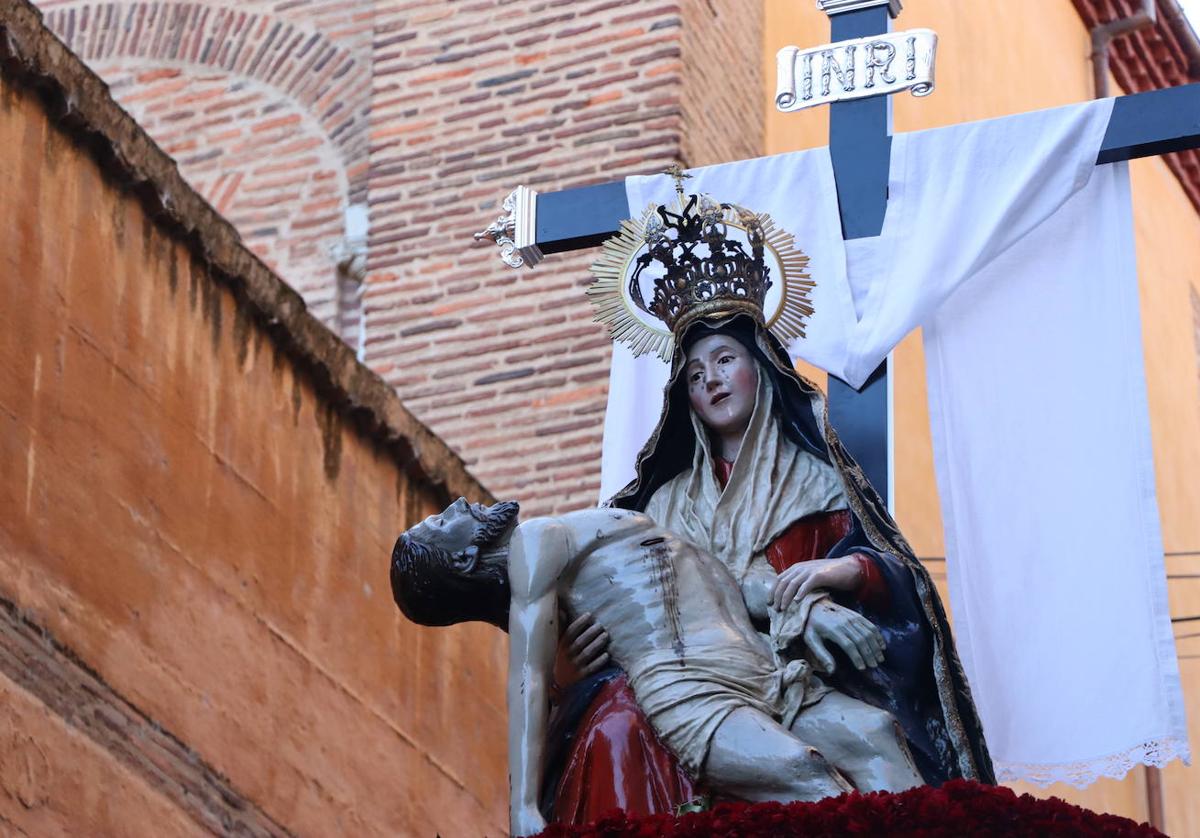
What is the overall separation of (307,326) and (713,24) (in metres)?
2.77

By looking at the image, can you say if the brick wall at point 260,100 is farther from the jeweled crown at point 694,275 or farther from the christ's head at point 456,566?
the christ's head at point 456,566

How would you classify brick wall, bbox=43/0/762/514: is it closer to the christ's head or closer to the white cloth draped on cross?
the white cloth draped on cross

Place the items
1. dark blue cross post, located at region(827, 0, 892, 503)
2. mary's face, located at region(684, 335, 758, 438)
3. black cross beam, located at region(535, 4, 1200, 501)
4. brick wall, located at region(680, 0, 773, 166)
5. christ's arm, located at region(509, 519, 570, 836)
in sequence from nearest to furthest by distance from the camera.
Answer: christ's arm, located at region(509, 519, 570, 836) → mary's face, located at region(684, 335, 758, 438) → black cross beam, located at region(535, 4, 1200, 501) → dark blue cross post, located at region(827, 0, 892, 503) → brick wall, located at region(680, 0, 773, 166)

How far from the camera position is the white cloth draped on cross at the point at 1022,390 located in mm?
6668

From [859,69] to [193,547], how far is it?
7.96 ft

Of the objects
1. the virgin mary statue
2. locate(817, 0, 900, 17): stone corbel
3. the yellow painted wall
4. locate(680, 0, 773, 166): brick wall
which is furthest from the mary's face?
the yellow painted wall

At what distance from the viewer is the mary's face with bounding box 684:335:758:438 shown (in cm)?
582

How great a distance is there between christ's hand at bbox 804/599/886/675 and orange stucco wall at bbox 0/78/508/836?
8.75 ft

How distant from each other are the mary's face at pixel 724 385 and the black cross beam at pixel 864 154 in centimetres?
100

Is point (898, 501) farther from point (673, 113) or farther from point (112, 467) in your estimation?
point (112, 467)

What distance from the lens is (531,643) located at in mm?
5344

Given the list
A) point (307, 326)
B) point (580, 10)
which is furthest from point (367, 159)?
point (307, 326)

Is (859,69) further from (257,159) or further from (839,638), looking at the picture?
(257,159)

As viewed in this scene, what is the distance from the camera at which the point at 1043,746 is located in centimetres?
661
